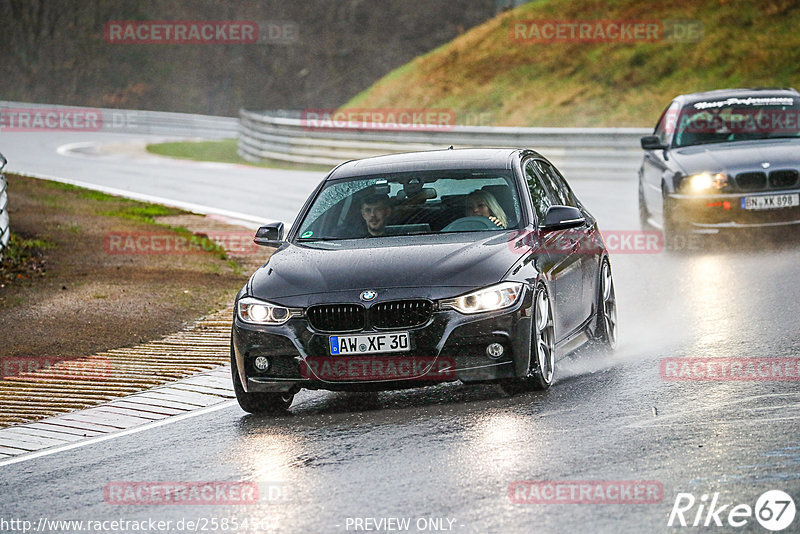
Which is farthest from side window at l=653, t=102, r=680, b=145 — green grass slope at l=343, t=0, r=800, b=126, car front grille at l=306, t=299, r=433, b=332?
green grass slope at l=343, t=0, r=800, b=126

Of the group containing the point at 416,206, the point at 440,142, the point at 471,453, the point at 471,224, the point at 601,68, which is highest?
the point at 416,206

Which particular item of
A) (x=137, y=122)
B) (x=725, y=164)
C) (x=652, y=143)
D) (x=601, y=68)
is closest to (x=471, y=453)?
(x=725, y=164)

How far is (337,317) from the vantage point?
8.27 metres

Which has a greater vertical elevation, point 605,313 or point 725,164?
point 725,164

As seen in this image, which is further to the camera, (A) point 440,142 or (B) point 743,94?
(A) point 440,142

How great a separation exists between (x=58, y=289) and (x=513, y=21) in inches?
1230

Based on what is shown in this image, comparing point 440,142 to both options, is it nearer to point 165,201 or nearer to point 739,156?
point 165,201

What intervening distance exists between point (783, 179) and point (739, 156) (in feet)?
1.87

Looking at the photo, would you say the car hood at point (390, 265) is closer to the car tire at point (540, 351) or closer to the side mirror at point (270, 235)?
the car tire at point (540, 351)

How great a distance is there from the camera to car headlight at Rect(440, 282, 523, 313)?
8.22 m

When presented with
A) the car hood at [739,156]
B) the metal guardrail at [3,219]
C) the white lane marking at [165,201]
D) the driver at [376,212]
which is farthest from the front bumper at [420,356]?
the white lane marking at [165,201]

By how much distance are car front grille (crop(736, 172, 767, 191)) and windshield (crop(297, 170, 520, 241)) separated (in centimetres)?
640

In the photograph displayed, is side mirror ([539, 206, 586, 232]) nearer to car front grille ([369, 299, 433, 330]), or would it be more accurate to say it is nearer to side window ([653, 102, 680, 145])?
car front grille ([369, 299, 433, 330])

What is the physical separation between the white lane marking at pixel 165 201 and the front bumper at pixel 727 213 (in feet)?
21.9
